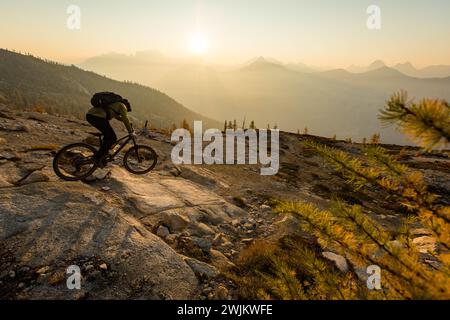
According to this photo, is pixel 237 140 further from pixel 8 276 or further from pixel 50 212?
pixel 8 276

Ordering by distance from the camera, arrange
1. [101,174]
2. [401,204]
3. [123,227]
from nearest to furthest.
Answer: [401,204], [123,227], [101,174]

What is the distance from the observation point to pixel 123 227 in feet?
30.5

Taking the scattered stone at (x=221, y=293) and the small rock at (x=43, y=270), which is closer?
the small rock at (x=43, y=270)

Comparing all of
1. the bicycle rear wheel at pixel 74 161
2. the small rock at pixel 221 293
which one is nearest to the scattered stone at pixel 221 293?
the small rock at pixel 221 293

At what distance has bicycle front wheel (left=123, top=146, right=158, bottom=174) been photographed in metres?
13.7

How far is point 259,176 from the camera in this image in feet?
68.9

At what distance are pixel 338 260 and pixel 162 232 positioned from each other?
5.80 metres

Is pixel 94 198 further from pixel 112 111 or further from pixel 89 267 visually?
pixel 89 267

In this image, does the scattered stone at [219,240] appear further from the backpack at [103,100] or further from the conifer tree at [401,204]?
the conifer tree at [401,204]

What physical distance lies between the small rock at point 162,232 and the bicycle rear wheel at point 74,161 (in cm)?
397

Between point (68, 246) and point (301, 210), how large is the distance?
282 inches

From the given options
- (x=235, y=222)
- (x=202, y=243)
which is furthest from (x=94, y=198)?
(x=235, y=222)

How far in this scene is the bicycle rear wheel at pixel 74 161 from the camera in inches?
453
